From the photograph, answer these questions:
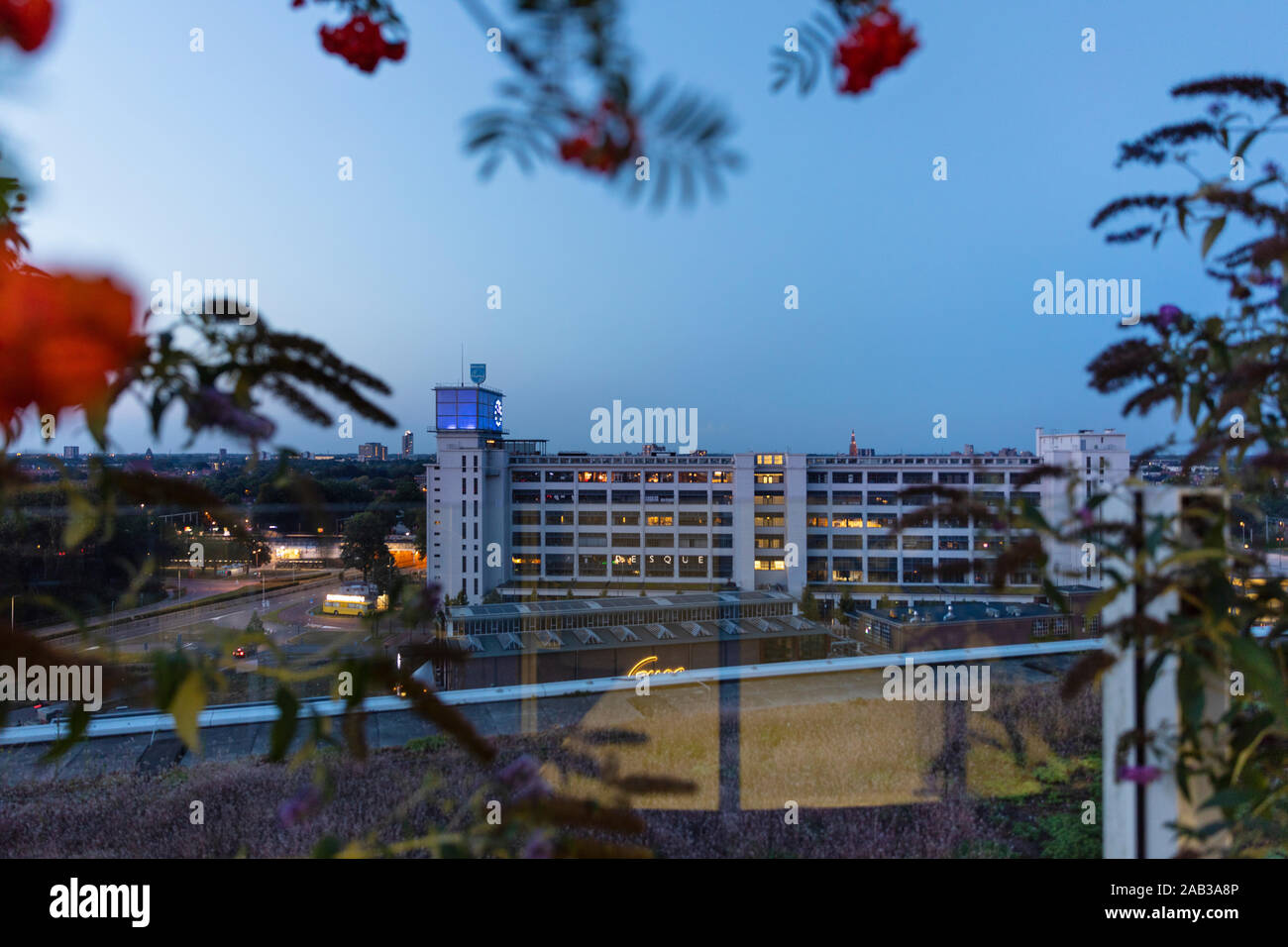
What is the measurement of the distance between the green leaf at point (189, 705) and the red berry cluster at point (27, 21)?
0.39 m

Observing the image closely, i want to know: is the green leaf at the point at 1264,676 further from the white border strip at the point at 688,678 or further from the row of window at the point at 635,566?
the row of window at the point at 635,566

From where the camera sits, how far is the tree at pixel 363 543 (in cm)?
87

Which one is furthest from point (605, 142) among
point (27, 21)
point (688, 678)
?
point (688, 678)

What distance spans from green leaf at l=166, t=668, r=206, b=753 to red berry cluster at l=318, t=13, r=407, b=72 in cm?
50

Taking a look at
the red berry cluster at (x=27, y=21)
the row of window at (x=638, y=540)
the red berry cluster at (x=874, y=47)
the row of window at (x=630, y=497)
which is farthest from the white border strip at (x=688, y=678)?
the row of window at (x=630, y=497)

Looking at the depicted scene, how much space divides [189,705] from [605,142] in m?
0.44

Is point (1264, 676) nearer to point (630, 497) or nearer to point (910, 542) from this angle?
point (910, 542)

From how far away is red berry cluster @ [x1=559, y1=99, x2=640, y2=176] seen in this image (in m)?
0.40

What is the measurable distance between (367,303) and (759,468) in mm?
3041

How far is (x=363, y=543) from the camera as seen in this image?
2.95 ft

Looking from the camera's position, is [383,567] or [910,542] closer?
[383,567]

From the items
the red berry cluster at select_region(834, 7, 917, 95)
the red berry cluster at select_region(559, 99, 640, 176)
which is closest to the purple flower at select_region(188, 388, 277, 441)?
the red berry cluster at select_region(559, 99, 640, 176)

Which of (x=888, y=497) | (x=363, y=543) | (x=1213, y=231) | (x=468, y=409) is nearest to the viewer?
(x=1213, y=231)

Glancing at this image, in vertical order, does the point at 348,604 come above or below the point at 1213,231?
below
